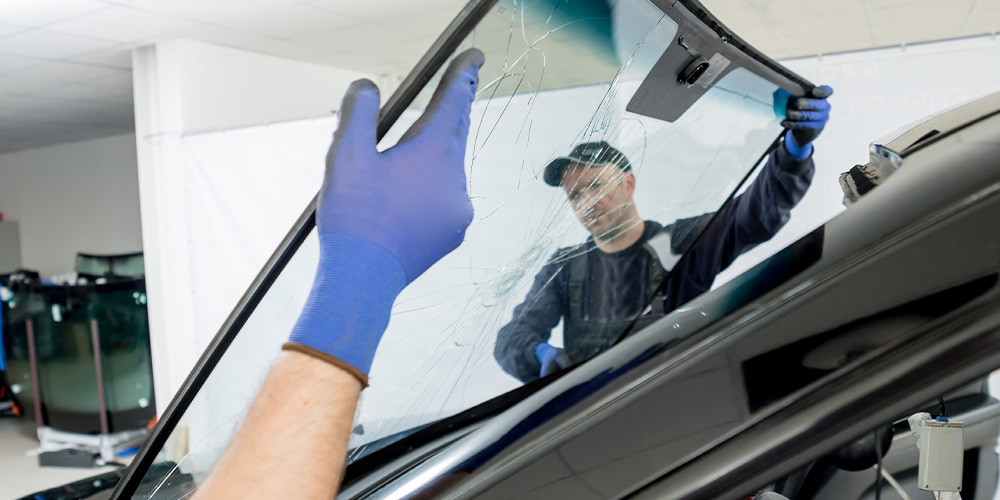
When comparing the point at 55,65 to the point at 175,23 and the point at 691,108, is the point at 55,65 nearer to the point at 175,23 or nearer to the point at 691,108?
the point at 175,23

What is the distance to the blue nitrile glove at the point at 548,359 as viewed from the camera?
961 millimetres

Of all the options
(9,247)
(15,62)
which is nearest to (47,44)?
(15,62)

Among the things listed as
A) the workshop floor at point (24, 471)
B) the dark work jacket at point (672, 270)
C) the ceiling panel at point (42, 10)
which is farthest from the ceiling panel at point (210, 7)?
the dark work jacket at point (672, 270)

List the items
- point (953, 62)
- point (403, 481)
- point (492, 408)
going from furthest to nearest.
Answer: point (953, 62) → point (492, 408) → point (403, 481)

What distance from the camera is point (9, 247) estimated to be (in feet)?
26.5

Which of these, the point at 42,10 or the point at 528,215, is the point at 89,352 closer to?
the point at 42,10

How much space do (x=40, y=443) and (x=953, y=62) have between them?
581cm

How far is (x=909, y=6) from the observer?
13.1 ft

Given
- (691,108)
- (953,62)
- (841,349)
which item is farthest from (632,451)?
(953,62)

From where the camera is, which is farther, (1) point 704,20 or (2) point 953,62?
(2) point 953,62

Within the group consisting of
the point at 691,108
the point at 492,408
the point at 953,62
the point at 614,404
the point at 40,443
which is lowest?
the point at 40,443

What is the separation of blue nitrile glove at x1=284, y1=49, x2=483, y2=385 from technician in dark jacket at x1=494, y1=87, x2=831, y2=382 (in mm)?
211

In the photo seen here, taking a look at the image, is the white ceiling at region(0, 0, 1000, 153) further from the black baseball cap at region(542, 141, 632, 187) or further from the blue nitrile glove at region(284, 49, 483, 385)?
the blue nitrile glove at region(284, 49, 483, 385)

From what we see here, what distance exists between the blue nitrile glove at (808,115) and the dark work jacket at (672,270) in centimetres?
10
